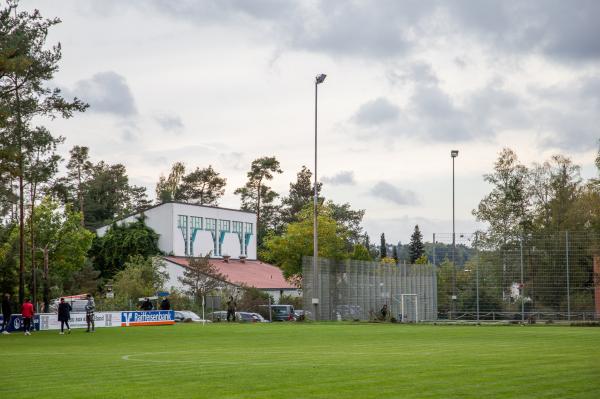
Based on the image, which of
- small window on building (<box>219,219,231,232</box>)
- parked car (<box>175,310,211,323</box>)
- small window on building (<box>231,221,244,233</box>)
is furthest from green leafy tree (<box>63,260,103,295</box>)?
parked car (<box>175,310,211,323</box>)

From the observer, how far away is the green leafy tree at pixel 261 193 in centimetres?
12838

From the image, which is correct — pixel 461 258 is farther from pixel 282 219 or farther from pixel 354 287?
pixel 282 219

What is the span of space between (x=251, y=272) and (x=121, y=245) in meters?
14.0

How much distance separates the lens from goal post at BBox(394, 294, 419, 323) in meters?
58.4

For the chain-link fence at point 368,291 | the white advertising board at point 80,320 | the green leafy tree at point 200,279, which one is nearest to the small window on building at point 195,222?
the green leafy tree at point 200,279

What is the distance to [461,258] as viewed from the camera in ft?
193

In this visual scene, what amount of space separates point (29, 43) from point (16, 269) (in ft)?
105

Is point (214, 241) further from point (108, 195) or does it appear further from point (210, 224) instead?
point (108, 195)

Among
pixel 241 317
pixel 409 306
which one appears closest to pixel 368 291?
pixel 409 306

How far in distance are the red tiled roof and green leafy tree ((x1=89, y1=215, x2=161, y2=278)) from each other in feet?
8.69

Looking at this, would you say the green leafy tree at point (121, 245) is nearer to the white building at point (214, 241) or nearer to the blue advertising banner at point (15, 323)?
the white building at point (214, 241)

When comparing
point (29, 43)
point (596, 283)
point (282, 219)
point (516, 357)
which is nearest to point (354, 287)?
point (596, 283)

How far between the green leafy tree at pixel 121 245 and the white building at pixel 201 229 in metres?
1.34

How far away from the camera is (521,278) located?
5719cm
